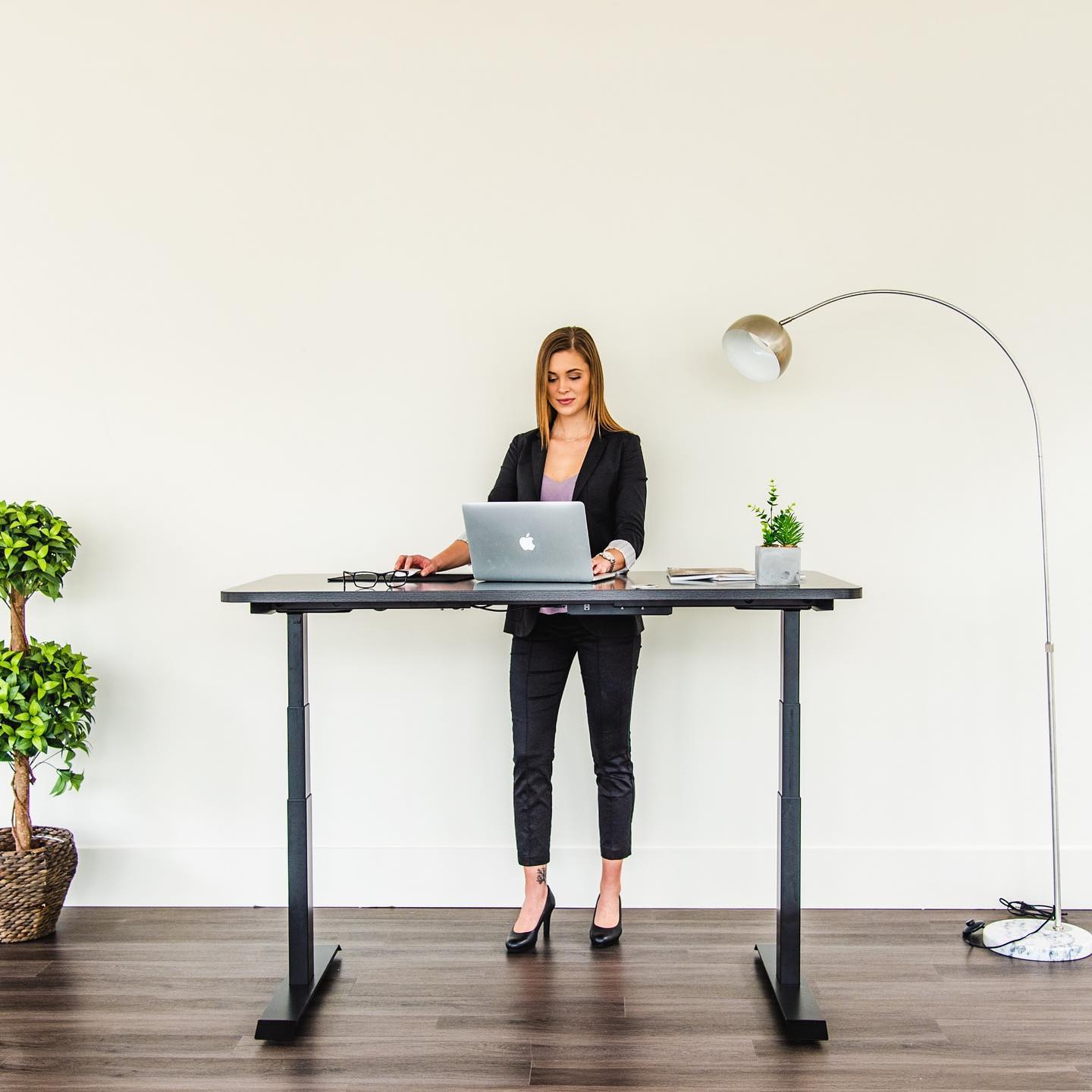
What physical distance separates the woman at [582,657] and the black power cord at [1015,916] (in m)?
1.01

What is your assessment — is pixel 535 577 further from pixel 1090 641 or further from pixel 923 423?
Result: pixel 1090 641

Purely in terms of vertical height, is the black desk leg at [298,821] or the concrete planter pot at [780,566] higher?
the concrete planter pot at [780,566]

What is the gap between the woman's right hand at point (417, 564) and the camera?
2.65 metres

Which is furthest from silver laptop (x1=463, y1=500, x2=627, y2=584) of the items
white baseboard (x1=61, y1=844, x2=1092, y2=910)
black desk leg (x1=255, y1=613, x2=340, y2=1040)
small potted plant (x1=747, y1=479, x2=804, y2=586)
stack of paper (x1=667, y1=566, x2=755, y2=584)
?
white baseboard (x1=61, y1=844, x2=1092, y2=910)

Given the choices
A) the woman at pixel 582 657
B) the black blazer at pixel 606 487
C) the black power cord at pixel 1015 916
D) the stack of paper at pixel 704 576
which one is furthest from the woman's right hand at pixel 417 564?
the black power cord at pixel 1015 916

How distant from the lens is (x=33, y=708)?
9.35 ft

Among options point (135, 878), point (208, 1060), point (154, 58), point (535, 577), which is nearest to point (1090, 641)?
point (535, 577)

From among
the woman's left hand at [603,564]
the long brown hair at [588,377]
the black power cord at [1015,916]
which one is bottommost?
the black power cord at [1015,916]

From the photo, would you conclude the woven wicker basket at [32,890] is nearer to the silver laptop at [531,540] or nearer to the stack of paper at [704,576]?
the silver laptop at [531,540]

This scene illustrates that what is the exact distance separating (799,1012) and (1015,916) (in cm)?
112

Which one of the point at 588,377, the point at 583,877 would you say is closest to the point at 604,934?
the point at 583,877

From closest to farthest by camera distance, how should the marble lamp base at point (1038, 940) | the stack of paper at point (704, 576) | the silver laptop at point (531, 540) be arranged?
1. the silver laptop at point (531, 540)
2. the stack of paper at point (704, 576)
3. the marble lamp base at point (1038, 940)

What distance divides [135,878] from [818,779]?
2.22 meters

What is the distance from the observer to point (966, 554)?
126 inches
